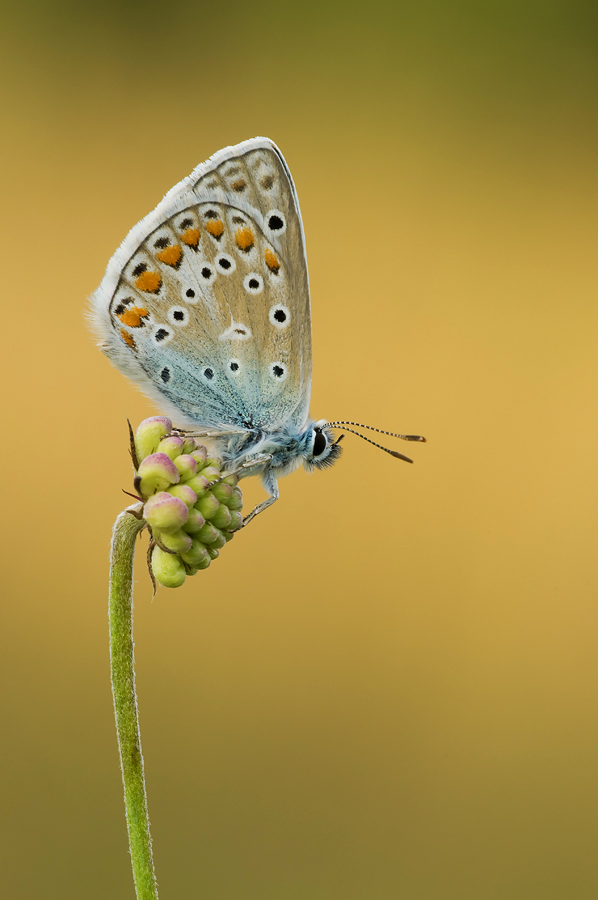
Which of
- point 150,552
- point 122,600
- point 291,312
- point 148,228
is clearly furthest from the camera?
point 291,312

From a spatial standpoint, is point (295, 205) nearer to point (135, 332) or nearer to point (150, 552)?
point (135, 332)

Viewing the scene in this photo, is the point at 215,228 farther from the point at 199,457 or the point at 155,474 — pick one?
the point at 155,474

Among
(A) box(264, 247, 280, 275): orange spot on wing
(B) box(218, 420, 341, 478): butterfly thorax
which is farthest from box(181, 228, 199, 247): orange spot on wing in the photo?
(B) box(218, 420, 341, 478): butterfly thorax

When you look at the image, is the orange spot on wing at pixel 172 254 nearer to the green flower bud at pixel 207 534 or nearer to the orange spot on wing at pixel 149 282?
the orange spot on wing at pixel 149 282

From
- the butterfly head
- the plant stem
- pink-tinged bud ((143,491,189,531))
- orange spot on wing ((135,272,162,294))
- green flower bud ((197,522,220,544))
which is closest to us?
the plant stem

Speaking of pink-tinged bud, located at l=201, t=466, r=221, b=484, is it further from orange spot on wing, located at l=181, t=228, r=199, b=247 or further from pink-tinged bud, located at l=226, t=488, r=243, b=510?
orange spot on wing, located at l=181, t=228, r=199, b=247

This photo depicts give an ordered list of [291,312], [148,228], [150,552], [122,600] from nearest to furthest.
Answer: [122,600] < [150,552] < [148,228] < [291,312]

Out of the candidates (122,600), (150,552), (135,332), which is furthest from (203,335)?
(122,600)
